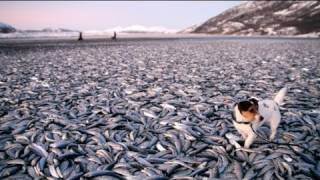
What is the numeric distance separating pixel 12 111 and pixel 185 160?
5.36 metres

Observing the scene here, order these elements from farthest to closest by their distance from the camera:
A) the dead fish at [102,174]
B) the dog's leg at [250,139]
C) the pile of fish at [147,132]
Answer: the dog's leg at [250,139] → the pile of fish at [147,132] → the dead fish at [102,174]

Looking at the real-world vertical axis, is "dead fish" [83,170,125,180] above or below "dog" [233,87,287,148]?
below

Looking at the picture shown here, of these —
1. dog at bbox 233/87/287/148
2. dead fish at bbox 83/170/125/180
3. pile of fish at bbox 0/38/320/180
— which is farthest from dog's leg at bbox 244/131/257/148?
dead fish at bbox 83/170/125/180

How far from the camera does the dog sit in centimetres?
491

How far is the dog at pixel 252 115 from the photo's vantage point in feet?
16.1

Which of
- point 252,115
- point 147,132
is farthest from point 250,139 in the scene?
point 147,132

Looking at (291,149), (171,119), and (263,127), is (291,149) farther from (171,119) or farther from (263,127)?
(171,119)

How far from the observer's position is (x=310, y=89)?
34.1 ft

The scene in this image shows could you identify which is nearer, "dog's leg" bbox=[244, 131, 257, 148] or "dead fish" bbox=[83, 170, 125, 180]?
"dead fish" bbox=[83, 170, 125, 180]

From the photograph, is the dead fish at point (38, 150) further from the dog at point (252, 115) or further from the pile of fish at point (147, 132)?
the dog at point (252, 115)

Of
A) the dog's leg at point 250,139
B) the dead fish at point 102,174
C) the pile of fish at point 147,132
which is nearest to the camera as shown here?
the dead fish at point 102,174

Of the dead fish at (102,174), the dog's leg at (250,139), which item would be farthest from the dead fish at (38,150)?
the dog's leg at (250,139)

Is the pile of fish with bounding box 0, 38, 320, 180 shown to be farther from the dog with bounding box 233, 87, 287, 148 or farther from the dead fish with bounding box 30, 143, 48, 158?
the dog with bounding box 233, 87, 287, 148

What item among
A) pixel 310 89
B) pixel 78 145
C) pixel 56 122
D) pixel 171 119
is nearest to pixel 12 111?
pixel 56 122
